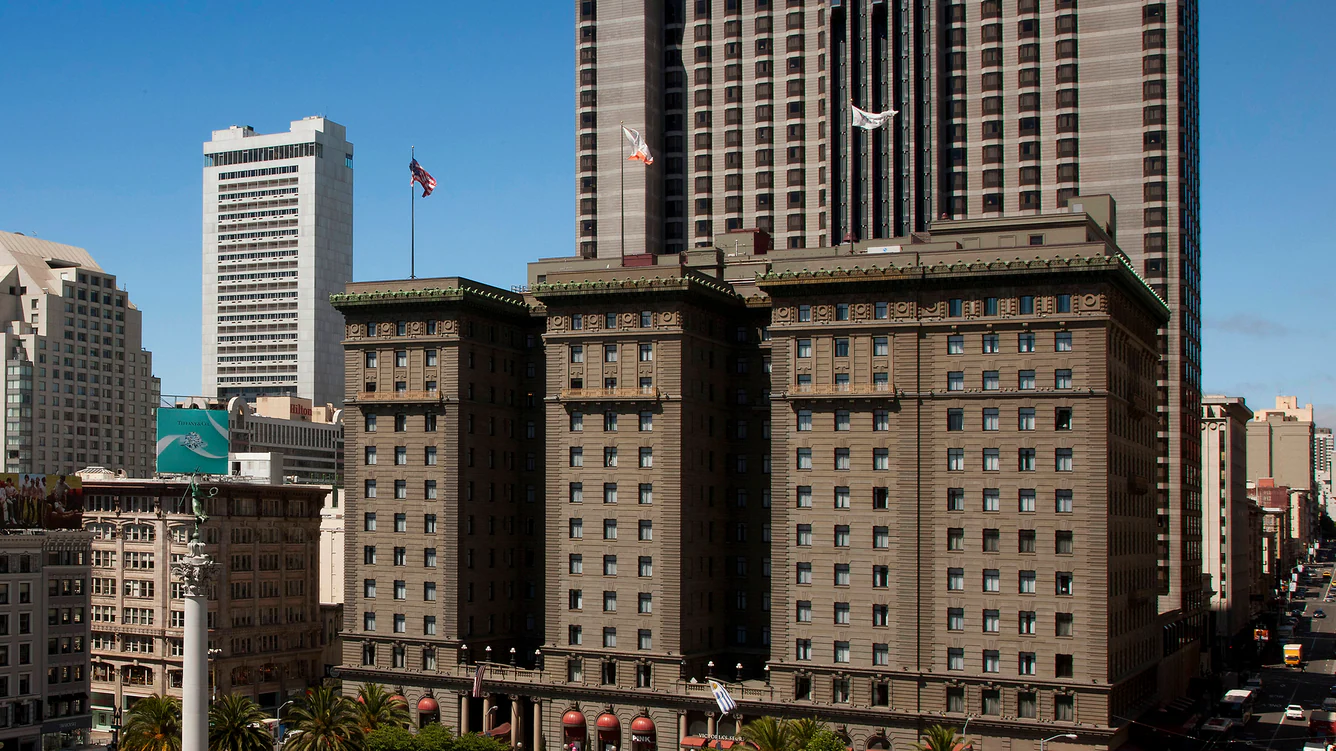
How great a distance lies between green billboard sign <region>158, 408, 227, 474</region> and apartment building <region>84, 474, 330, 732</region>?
439 centimetres

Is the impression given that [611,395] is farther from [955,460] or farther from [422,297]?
[955,460]

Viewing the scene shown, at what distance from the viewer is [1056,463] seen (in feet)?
388

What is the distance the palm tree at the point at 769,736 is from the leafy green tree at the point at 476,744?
902 inches

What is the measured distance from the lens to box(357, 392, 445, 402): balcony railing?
142 m

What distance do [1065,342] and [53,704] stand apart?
331ft

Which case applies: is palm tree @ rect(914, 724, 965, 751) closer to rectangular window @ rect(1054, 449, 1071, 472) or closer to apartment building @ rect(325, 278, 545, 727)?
rectangular window @ rect(1054, 449, 1071, 472)

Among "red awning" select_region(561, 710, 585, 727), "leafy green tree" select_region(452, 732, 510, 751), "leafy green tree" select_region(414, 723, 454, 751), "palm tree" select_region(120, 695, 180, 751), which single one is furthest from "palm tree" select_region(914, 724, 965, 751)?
"palm tree" select_region(120, 695, 180, 751)

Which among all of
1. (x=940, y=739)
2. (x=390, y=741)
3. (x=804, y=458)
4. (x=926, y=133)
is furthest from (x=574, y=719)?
(x=926, y=133)

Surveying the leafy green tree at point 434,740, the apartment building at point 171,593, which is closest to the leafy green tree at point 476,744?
the leafy green tree at point 434,740

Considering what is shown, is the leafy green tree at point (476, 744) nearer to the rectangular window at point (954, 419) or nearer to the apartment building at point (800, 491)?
the apartment building at point (800, 491)

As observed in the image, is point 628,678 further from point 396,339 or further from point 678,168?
point 678,168

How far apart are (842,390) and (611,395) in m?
21.2

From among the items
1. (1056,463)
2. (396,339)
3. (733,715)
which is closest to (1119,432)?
(1056,463)

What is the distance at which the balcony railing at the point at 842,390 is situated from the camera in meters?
124
